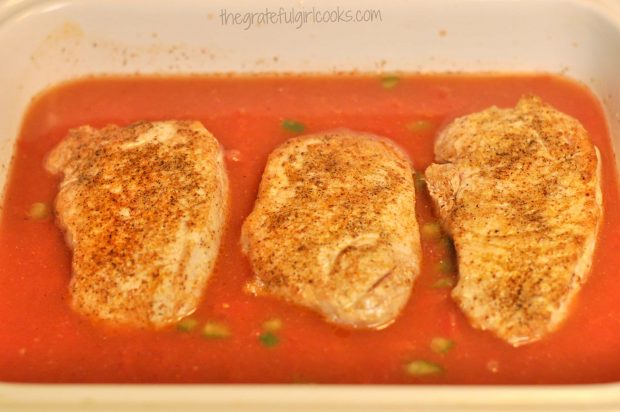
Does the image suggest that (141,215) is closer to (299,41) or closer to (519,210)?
(299,41)

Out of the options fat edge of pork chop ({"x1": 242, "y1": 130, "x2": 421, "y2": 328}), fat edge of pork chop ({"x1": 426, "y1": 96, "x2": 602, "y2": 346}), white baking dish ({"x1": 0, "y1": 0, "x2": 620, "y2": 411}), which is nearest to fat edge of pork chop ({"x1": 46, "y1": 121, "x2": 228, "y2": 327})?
fat edge of pork chop ({"x1": 242, "y1": 130, "x2": 421, "y2": 328})

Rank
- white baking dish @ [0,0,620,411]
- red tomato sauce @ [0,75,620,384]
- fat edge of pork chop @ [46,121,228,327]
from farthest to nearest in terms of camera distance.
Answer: white baking dish @ [0,0,620,411] → fat edge of pork chop @ [46,121,228,327] → red tomato sauce @ [0,75,620,384]

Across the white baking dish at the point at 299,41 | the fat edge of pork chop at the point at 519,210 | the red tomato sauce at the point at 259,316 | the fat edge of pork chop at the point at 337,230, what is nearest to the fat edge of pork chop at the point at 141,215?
the red tomato sauce at the point at 259,316

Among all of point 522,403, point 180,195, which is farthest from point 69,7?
point 522,403

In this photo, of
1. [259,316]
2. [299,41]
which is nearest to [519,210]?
[259,316]

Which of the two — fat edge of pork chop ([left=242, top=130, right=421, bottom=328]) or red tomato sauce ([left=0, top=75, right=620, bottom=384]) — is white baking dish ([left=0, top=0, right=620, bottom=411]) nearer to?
red tomato sauce ([left=0, top=75, right=620, bottom=384])

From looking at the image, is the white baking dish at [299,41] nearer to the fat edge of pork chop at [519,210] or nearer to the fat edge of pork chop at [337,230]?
the fat edge of pork chop at [519,210]

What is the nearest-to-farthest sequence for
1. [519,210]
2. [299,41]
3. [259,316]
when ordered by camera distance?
1. [259,316]
2. [519,210]
3. [299,41]
